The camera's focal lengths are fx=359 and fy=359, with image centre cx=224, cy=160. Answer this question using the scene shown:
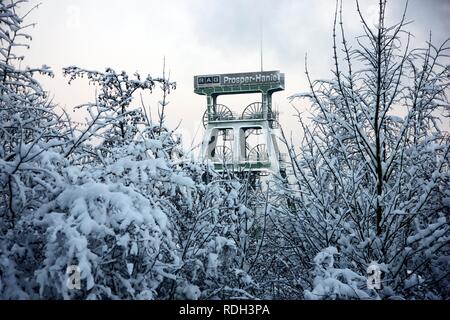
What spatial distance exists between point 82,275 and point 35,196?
3.68 ft

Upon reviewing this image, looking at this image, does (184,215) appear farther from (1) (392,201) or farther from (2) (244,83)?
(2) (244,83)

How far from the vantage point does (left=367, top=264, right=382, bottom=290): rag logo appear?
10.1ft

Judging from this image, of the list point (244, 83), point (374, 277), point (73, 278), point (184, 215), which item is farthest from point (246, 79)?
point (73, 278)

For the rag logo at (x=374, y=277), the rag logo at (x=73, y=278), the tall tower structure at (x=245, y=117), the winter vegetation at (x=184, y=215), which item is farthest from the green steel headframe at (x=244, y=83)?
the rag logo at (x=73, y=278)

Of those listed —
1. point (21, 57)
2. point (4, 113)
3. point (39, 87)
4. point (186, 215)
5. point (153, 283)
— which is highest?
point (21, 57)

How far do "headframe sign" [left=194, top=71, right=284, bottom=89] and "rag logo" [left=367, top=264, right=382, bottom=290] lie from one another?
15256mm

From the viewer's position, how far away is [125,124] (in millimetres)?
6160

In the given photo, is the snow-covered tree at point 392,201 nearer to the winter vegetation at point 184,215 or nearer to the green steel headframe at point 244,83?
the winter vegetation at point 184,215

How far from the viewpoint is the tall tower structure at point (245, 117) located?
58.7 ft

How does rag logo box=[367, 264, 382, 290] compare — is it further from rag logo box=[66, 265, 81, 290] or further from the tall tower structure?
the tall tower structure

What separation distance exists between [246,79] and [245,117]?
7.38ft
